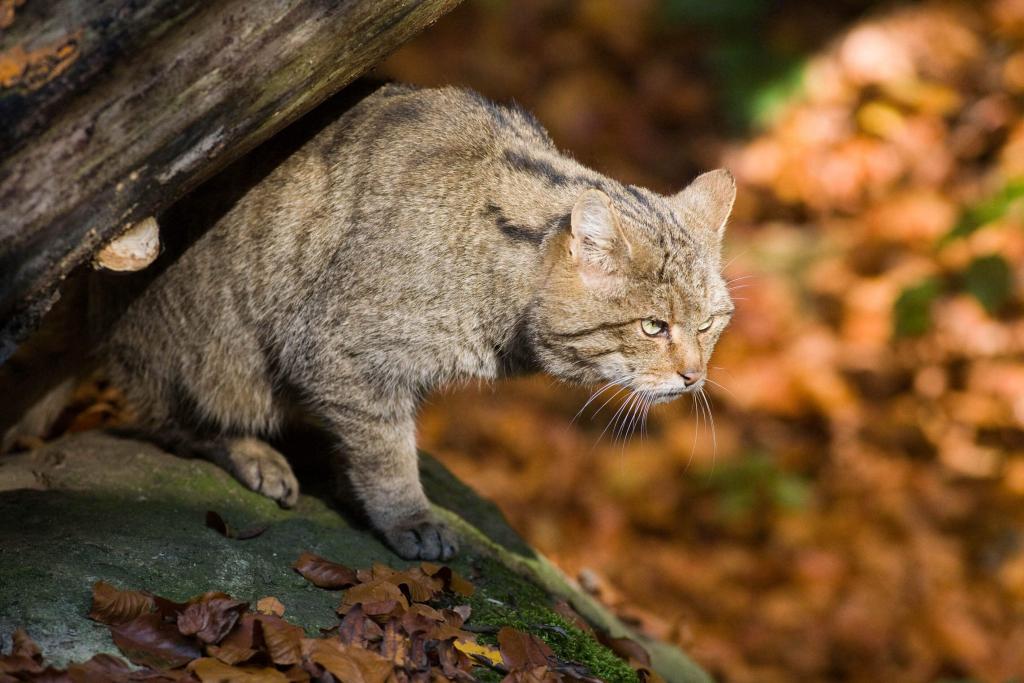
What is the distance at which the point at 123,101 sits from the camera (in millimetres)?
2752

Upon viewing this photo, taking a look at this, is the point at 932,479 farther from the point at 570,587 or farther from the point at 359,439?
the point at 359,439

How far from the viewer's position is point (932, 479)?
6.89 metres

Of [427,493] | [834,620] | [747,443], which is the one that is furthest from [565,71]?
[427,493]

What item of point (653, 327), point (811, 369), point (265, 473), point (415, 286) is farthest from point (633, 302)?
point (811, 369)

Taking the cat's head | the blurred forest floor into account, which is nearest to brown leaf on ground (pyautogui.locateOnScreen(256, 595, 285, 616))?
the cat's head

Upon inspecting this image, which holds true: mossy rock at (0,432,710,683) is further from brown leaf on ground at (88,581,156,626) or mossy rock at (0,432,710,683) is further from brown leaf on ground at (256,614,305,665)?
brown leaf on ground at (256,614,305,665)

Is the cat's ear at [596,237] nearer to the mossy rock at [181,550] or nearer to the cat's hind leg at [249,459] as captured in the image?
the mossy rock at [181,550]

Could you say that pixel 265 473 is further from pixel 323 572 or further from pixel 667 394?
pixel 667 394

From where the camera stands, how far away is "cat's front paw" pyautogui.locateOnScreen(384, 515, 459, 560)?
379 cm

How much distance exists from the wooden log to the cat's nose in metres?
1.40

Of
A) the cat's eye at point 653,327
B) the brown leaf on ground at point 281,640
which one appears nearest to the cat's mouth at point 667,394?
the cat's eye at point 653,327

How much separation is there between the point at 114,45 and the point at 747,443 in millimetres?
5156

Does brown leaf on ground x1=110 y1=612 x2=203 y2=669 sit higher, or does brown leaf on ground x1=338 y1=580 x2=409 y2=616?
brown leaf on ground x1=338 y1=580 x2=409 y2=616

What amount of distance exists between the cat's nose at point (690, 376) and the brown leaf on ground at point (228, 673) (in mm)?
1604
